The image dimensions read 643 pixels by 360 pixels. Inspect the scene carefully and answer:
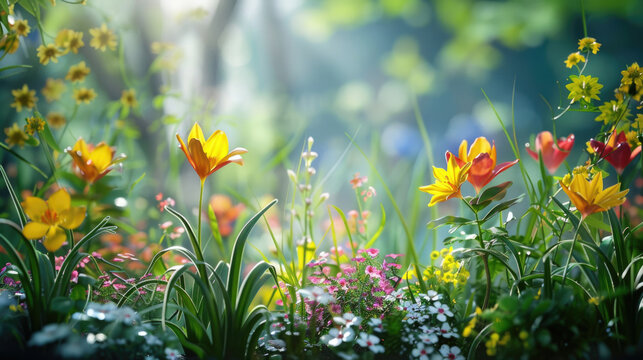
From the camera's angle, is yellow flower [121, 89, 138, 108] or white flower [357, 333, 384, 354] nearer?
white flower [357, 333, 384, 354]

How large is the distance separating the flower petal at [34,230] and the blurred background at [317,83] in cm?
65

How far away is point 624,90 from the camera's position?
1.13 meters

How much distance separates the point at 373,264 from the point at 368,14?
345cm

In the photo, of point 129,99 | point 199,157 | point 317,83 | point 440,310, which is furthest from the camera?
point 317,83

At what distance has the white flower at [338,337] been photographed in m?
0.95

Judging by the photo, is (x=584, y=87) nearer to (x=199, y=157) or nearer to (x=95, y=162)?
(x=199, y=157)

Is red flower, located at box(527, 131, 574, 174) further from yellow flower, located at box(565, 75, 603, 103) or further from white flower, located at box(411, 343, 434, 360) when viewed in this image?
white flower, located at box(411, 343, 434, 360)

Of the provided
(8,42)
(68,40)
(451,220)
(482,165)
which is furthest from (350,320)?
(68,40)

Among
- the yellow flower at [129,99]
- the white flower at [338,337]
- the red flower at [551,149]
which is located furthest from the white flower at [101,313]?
the yellow flower at [129,99]

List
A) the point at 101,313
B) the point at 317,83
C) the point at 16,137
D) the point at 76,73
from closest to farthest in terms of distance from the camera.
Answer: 1. the point at 101,313
2. the point at 16,137
3. the point at 76,73
4. the point at 317,83

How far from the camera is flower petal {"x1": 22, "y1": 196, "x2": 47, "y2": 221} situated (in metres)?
0.96

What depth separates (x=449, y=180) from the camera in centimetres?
109

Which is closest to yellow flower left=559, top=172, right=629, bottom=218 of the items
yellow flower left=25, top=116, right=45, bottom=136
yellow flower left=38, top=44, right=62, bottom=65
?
yellow flower left=25, top=116, right=45, bottom=136

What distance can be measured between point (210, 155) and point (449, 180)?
590mm
